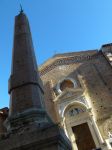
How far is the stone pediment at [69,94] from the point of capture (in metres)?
15.6

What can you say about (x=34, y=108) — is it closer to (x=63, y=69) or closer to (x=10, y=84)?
(x=10, y=84)

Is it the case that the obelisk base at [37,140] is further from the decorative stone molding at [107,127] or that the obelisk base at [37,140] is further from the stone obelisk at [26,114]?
the decorative stone molding at [107,127]

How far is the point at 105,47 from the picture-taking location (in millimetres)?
17891

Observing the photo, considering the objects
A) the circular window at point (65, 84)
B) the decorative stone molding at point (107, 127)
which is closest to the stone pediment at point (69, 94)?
the circular window at point (65, 84)

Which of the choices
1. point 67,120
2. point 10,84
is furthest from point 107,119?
point 10,84

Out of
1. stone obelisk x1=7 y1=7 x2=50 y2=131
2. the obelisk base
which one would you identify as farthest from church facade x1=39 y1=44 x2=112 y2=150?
the obelisk base

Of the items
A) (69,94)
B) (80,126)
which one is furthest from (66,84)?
(80,126)

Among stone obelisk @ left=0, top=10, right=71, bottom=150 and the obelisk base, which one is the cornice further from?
the obelisk base

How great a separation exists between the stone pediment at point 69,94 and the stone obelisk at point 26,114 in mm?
11729

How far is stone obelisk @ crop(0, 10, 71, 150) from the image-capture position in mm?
2273

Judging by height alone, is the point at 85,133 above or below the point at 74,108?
below

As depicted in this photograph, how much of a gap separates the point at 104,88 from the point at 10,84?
1322 cm

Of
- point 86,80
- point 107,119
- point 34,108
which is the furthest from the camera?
point 86,80

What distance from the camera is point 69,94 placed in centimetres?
1588
